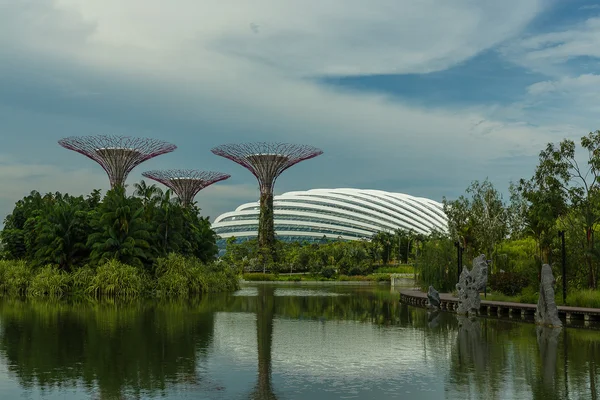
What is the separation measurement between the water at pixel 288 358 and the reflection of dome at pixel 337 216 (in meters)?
113

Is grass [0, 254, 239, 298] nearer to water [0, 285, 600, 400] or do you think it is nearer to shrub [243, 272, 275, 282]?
water [0, 285, 600, 400]

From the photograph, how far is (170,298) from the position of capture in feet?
151

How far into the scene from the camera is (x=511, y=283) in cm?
3975

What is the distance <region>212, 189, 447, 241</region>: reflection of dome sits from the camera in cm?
14350

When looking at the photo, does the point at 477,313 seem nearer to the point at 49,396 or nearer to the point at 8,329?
the point at 8,329

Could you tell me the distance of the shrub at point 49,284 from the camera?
156ft

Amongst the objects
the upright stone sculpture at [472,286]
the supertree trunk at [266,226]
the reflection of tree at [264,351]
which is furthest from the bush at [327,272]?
the upright stone sculpture at [472,286]

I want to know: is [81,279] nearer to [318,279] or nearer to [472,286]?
[472,286]

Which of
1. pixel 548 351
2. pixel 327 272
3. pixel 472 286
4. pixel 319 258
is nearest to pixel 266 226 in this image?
pixel 319 258

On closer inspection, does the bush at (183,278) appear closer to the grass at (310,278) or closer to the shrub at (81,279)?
the shrub at (81,279)

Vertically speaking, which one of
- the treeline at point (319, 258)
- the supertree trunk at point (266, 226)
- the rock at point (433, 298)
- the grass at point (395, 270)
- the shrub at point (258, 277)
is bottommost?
the rock at point (433, 298)

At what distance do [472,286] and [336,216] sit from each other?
114m

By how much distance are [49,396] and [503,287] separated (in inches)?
1295

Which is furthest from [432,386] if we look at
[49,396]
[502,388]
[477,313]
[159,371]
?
[477,313]
